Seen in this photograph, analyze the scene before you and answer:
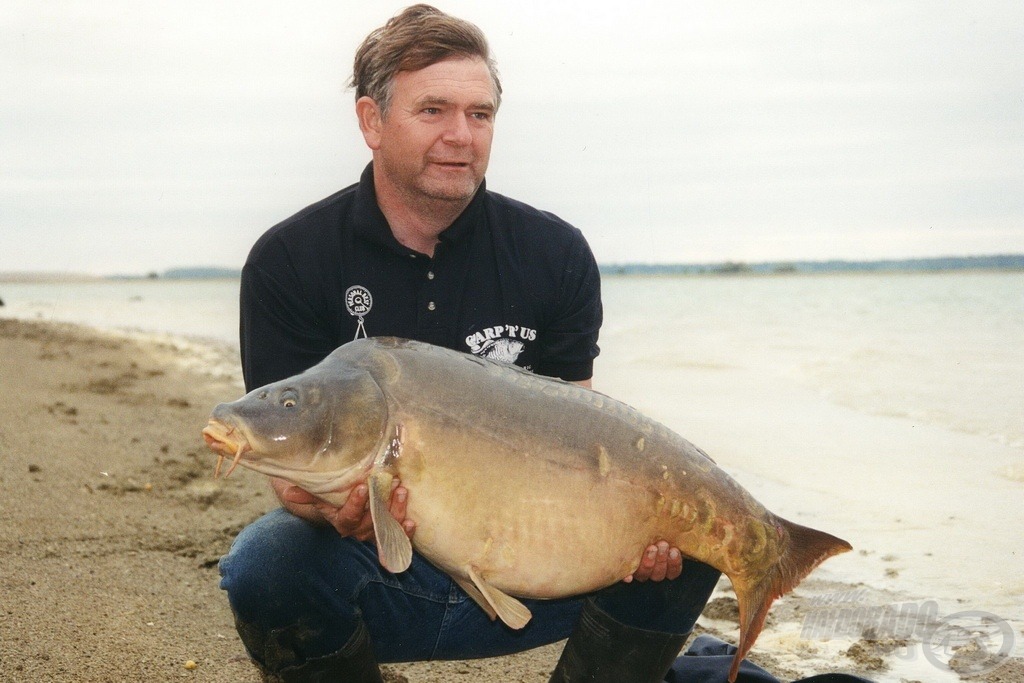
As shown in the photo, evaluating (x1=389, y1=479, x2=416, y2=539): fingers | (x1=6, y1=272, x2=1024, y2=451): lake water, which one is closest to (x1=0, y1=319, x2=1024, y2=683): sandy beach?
(x1=389, y1=479, x2=416, y2=539): fingers

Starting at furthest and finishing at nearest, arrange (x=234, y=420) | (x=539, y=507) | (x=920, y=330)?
(x=920, y=330) < (x=539, y=507) < (x=234, y=420)

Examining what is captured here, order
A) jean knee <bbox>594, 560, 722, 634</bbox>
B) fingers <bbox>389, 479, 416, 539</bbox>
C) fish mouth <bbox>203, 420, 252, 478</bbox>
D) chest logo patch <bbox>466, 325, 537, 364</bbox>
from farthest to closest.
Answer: chest logo patch <bbox>466, 325, 537, 364</bbox>
jean knee <bbox>594, 560, 722, 634</bbox>
fingers <bbox>389, 479, 416, 539</bbox>
fish mouth <bbox>203, 420, 252, 478</bbox>

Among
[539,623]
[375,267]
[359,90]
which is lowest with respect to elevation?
[539,623]

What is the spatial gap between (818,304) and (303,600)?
29969mm

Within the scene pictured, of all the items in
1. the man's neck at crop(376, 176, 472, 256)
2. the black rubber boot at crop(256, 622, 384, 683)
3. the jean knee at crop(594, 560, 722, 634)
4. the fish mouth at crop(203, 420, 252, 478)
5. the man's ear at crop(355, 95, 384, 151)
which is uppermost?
the man's ear at crop(355, 95, 384, 151)

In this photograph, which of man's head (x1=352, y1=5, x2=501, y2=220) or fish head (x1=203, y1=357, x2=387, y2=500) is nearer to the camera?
fish head (x1=203, y1=357, x2=387, y2=500)

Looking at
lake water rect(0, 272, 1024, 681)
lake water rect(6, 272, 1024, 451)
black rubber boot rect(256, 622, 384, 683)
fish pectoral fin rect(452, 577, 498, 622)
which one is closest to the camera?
fish pectoral fin rect(452, 577, 498, 622)

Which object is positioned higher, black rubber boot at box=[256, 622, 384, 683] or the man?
the man

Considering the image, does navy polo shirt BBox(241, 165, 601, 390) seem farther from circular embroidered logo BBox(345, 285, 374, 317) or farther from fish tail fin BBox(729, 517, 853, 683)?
fish tail fin BBox(729, 517, 853, 683)

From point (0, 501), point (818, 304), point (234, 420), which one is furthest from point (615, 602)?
point (818, 304)

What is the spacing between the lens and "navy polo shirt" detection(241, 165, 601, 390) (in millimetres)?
3113

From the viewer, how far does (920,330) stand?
59.7ft

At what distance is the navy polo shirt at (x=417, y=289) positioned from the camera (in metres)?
3.11

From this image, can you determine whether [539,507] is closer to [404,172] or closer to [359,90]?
[404,172]
